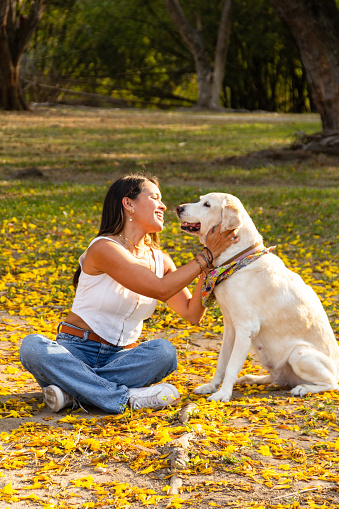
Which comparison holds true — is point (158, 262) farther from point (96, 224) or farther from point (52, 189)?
point (52, 189)

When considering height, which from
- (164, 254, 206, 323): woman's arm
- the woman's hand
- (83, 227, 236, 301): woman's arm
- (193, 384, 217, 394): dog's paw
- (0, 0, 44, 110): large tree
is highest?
(0, 0, 44, 110): large tree

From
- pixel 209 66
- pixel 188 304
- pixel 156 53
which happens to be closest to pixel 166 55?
pixel 156 53

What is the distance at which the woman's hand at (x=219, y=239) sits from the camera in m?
4.61

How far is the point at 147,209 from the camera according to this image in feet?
15.2

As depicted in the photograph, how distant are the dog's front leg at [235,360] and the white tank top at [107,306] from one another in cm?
68

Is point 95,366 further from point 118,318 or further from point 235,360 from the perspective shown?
point 235,360

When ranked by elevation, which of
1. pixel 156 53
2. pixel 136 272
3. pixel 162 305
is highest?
pixel 156 53

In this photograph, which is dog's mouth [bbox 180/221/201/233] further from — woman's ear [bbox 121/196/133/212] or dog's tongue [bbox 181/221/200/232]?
woman's ear [bbox 121/196/133/212]

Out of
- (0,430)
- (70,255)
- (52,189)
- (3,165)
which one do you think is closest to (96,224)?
(70,255)

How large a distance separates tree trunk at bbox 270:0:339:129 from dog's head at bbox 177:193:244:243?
11.1 meters

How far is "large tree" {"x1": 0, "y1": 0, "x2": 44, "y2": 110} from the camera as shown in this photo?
19.8 metres

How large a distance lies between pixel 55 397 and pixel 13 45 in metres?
17.9

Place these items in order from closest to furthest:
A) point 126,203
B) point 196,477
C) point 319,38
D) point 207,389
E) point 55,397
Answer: point 196,477 → point 55,397 → point 126,203 → point 207,389 → point 319,38

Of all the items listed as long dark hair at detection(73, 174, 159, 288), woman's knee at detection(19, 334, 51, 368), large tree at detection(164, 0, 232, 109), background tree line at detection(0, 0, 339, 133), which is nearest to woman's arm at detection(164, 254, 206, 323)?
long dark hair at detection(73, 174, 159, 288)
